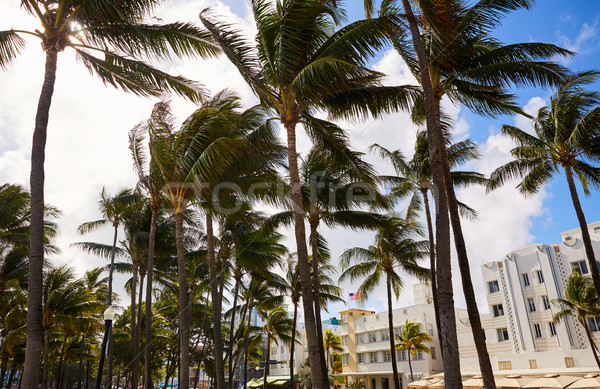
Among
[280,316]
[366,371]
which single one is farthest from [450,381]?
[366,371]

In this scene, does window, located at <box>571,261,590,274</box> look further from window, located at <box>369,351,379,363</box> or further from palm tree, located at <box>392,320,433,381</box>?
window, located at <box>369,351,379,363</box>

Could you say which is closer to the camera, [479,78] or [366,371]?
[479,78]

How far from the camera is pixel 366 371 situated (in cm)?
4591

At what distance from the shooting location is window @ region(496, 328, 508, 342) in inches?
1339

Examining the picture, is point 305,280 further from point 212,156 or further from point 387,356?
point 387,356

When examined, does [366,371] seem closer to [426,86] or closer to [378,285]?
[378,285]

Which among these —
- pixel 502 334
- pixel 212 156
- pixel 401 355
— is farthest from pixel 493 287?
pixel 212 156

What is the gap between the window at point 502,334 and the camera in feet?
112

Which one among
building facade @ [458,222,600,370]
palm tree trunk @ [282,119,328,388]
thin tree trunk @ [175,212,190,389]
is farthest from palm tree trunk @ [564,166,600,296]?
building facade @ [458,222,600,370]

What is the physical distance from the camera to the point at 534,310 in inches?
1268

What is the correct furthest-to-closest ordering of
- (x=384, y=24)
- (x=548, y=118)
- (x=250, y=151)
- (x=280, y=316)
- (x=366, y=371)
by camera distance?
(x=366, y=371) → (x=280, y=316) → (x=548, y=118) → (x=250, y=151) → (x=384, y=24)

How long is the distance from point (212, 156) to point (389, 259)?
58.0 ft

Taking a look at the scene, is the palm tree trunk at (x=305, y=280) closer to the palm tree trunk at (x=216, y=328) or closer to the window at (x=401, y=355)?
the palm tree trunk at (x=216, y=328)

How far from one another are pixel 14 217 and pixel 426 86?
2194 centimetres
